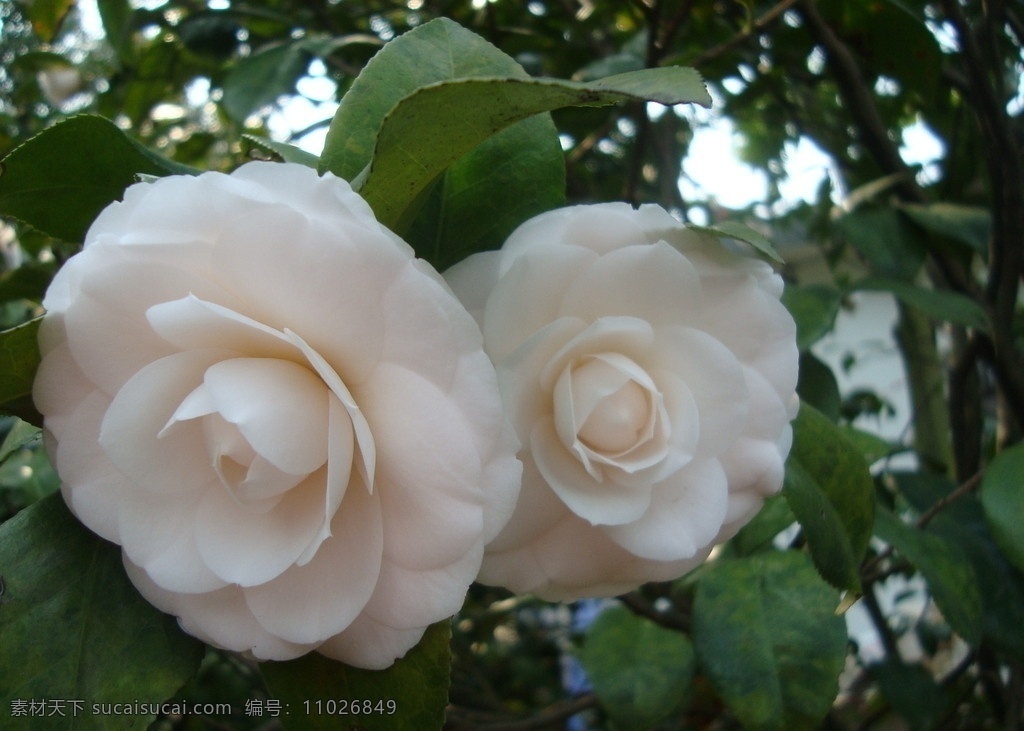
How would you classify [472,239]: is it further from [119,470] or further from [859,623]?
[859,623]

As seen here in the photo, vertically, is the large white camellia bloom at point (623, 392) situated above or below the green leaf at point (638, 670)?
above

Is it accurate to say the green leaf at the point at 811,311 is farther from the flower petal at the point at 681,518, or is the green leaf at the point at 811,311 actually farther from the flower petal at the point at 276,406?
the flower petal at the point at 276,406

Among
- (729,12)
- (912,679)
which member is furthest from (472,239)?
(912,679)

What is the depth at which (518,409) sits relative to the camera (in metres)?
0.43

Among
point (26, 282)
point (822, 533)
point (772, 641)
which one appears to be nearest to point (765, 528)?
point (772, 641)

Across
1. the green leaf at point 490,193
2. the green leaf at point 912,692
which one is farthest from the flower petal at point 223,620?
the green leaf at point 912,692

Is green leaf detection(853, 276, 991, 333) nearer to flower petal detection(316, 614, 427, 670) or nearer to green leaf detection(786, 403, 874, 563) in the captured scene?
green leaf detection(786, 403, 874, 563)

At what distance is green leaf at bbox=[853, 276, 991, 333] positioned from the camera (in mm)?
908

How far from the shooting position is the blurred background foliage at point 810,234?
2.45 ft

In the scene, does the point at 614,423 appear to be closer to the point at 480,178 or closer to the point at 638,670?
the point at 480,178

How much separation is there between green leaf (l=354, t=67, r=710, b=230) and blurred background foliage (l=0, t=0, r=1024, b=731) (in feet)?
0.32

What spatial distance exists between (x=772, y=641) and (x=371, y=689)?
354mm

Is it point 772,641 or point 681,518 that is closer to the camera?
point 681,518

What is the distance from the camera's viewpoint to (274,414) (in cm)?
37
